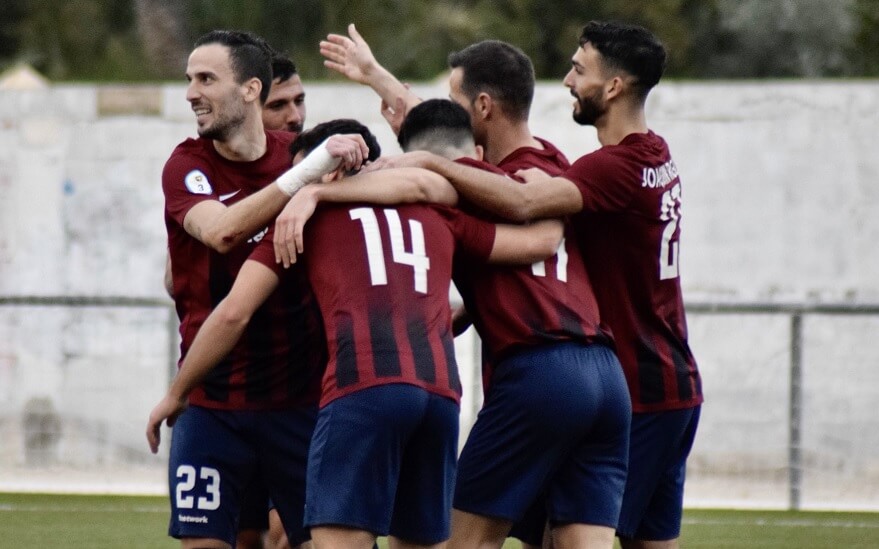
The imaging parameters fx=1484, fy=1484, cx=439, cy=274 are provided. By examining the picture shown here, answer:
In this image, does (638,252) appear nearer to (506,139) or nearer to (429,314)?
(506,139)

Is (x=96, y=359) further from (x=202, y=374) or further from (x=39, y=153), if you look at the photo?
(x=202, y=374)

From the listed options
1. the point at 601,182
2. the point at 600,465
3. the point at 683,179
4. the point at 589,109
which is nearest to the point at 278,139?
the point at 589,109

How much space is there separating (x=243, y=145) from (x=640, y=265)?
1.65 m

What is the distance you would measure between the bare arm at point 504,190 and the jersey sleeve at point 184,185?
31.8 inches

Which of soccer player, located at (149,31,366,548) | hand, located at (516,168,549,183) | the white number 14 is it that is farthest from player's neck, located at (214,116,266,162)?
hand, located at (516,168,549,183)

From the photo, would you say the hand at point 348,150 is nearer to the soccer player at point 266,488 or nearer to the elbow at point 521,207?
the elbow at point 521,207

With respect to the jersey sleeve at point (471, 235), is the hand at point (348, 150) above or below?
above

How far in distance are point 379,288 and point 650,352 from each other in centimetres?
133

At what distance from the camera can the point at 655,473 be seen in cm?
580

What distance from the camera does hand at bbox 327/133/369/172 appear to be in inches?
205

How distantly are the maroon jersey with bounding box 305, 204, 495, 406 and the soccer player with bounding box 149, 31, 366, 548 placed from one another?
54 centimetres

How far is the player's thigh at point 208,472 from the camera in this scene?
565cm

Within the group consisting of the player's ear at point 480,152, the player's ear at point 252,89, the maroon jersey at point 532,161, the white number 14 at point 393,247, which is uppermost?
the player's ear at point 252,89

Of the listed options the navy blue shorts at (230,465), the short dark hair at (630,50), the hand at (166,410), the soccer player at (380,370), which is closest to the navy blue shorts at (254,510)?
the navy blue shorts at (230,465)
